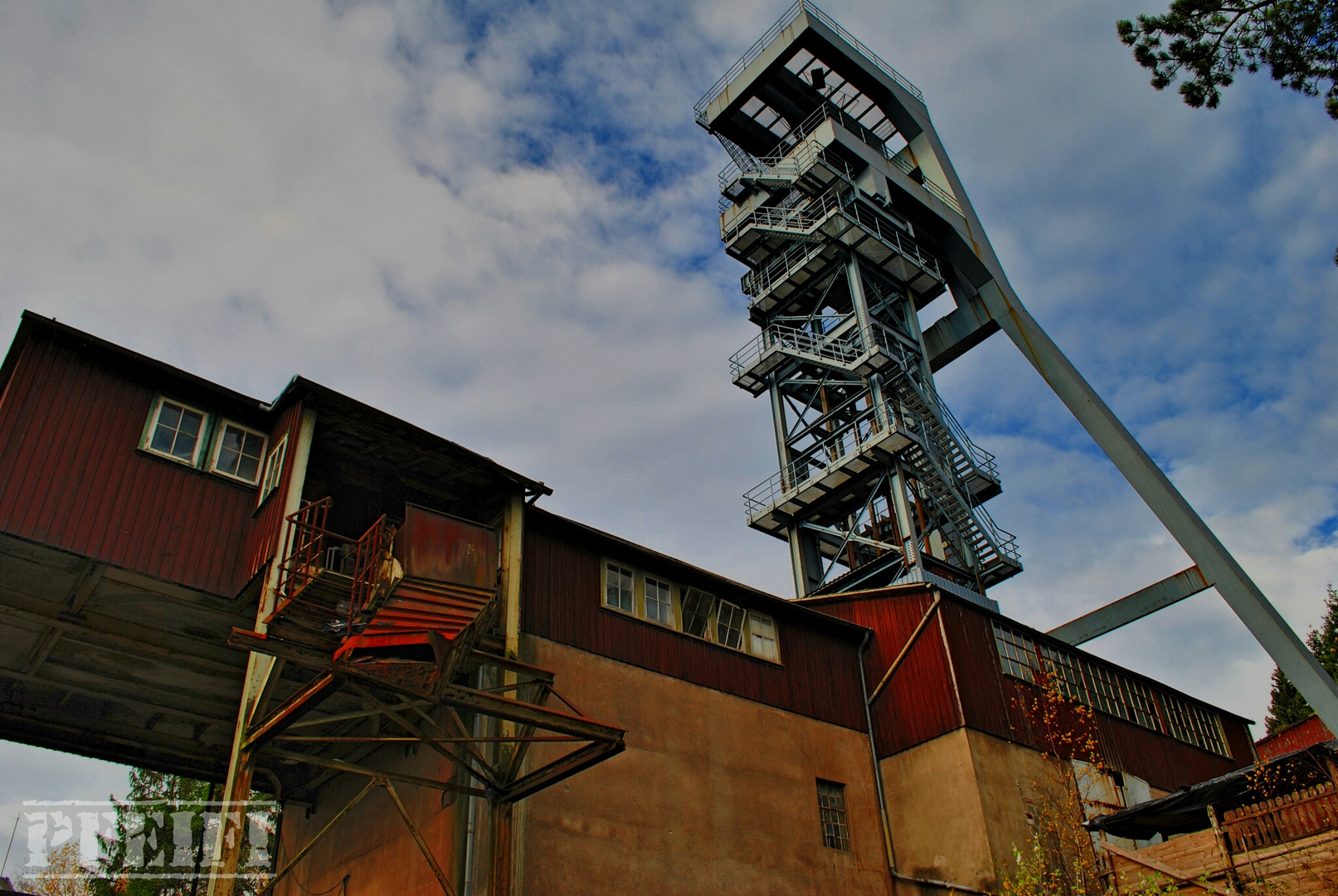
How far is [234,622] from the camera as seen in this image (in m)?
14.4

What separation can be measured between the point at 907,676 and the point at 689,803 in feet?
22.9

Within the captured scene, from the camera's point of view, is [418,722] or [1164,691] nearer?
[418,722]

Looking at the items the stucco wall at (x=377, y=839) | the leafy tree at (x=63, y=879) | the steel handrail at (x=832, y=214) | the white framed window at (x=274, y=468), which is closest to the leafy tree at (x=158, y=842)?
the leafy tree at (x=63, y=879)

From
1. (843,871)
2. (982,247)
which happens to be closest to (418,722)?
(843,871)

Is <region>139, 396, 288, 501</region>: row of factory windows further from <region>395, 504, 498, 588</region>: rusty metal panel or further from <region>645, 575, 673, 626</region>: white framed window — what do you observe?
<region>645, 575, 673, 626</region>: white framed window

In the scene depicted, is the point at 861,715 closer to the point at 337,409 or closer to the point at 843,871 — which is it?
the point at 843,871

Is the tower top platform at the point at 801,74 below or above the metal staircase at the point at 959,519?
above

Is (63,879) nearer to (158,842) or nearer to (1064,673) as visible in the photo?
(158,842)

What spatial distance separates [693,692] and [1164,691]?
54.4ft

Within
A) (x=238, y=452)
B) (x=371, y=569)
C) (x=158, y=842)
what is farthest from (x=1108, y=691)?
(x=158, y=842)

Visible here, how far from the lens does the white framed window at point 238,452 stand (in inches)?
584

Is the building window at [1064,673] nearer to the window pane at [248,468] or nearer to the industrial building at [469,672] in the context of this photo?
the industrial building at [469,672]

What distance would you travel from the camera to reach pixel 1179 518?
26.8 meters

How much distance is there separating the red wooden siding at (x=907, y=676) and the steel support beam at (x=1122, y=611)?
276 inches
